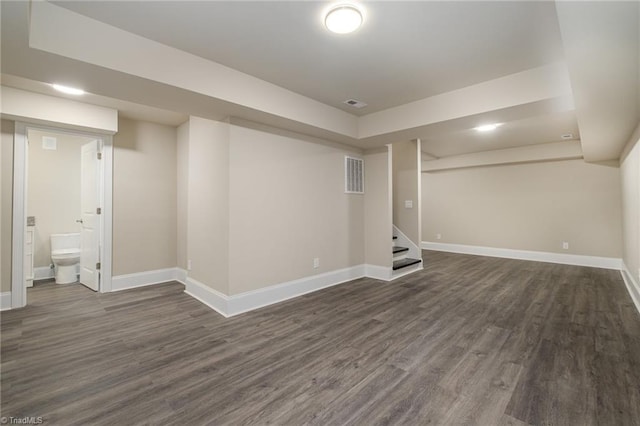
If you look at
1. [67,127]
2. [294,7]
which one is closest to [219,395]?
[294,7]

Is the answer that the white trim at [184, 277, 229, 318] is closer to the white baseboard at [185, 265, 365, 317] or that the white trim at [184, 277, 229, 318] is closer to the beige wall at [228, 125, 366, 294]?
the white baseboard at [185, 265, 365, 317]

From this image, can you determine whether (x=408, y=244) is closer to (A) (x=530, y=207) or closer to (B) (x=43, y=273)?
(A) (x=530, y=207)

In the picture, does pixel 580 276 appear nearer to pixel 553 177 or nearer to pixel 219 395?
pixel 553 177

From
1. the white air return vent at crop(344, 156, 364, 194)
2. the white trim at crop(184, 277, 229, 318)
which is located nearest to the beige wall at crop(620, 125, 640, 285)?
the white air return vent at crop(344, 156, 364, 194)

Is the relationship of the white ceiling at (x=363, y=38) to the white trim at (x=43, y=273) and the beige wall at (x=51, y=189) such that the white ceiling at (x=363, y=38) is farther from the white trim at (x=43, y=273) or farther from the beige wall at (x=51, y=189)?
the white trim at (x=43, y=273)

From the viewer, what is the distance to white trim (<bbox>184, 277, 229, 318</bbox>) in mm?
3137

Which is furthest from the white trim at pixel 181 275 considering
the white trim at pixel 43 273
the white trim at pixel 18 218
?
the white trim at pixel 43 273

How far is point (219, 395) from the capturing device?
179 centimetres

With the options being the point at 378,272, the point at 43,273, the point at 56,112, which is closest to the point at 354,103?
the point at 378,272

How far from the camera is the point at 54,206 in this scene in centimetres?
463

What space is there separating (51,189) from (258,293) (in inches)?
164

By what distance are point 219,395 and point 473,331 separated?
2.38 metres

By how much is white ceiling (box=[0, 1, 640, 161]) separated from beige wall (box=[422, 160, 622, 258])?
2735 mm

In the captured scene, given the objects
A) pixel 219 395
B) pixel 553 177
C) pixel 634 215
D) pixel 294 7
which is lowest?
pixel 219 395
